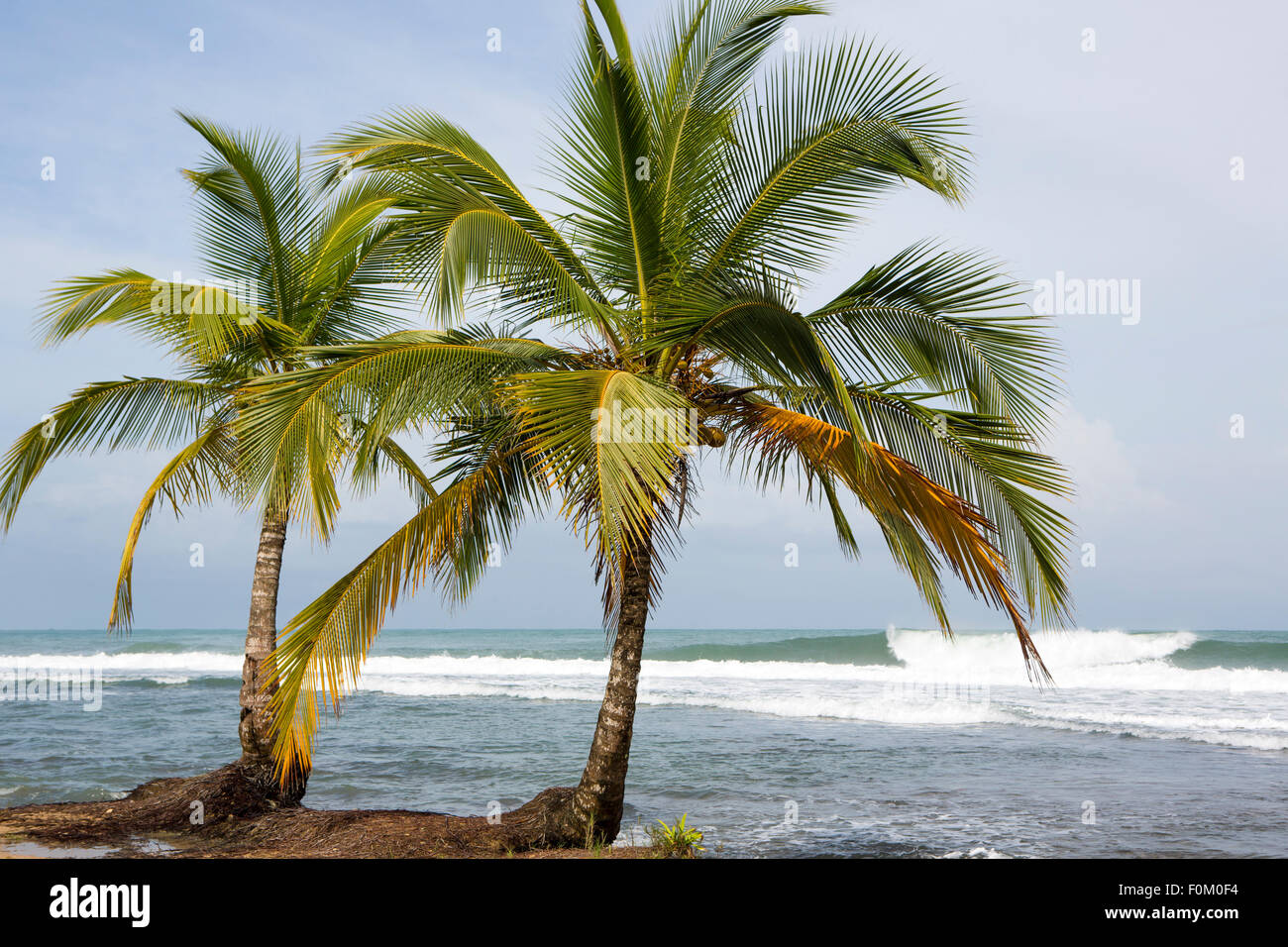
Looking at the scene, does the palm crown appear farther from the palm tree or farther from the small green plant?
the small green plant

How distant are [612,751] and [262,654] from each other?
4.02 m

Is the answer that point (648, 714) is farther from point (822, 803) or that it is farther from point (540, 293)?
point (540, 293)

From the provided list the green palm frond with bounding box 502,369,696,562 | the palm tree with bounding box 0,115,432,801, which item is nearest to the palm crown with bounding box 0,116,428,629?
the palm tree with bounding box 0,115,432,801

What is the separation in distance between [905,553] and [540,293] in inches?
138

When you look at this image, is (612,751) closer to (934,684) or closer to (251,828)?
A: (251,828)

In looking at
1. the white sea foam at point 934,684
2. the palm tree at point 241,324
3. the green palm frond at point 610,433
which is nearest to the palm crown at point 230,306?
the palm tree at point 241,324

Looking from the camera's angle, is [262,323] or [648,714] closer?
[262,323]

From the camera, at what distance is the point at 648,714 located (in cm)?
2027

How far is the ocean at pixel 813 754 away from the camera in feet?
32.7

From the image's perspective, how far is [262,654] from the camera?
8.95 meters

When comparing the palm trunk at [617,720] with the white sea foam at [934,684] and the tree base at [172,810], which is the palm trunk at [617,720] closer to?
the tree base at [172,810]

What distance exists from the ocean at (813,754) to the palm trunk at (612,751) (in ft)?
7.09
